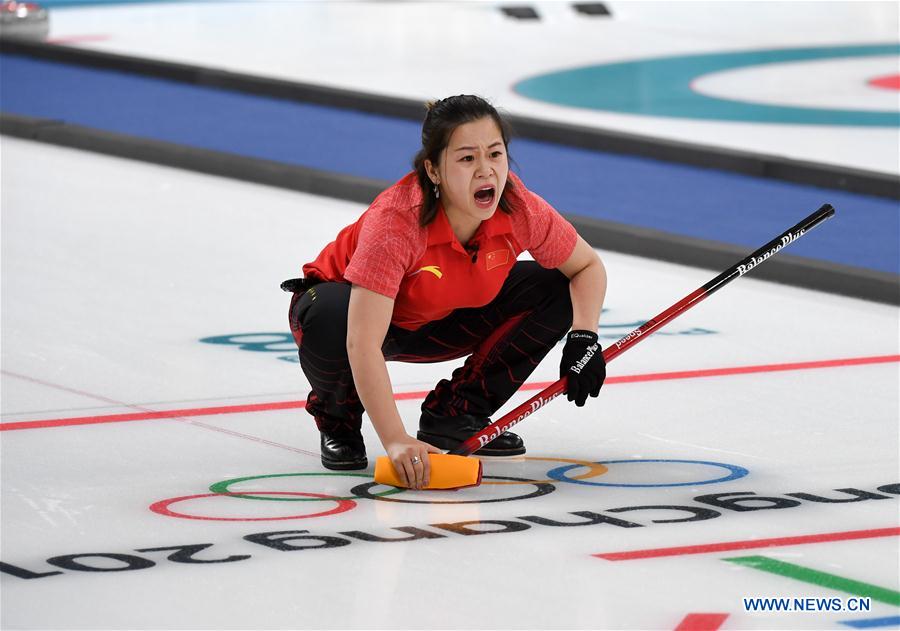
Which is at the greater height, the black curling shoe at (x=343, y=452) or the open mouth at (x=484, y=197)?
the open mouth at (x=484, y=197)

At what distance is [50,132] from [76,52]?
8.78 ft

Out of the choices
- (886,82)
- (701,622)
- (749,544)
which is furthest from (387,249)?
(886,82)

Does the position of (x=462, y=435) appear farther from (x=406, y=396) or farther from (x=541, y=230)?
(x=406, y=396)

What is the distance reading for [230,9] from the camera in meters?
14.8

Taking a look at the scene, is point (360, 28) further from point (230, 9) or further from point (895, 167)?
point (895, 167)

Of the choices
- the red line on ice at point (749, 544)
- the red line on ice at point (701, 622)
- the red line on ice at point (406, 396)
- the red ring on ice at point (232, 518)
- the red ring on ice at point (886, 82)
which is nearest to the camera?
the red line on ice at point (701, 622)

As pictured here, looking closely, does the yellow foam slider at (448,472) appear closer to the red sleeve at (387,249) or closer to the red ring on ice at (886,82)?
the red sleeve at (387,249)

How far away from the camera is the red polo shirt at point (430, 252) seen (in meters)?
3.20

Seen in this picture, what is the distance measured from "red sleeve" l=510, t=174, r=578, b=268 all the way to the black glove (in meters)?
0.19

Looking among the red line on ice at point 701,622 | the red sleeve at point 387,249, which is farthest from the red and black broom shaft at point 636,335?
the red line on ice at point 701,622

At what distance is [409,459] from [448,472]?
0.32ft

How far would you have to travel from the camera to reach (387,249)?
3.19 m

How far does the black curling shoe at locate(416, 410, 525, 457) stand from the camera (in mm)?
3541

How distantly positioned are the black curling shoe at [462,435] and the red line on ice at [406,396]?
0.49 m
